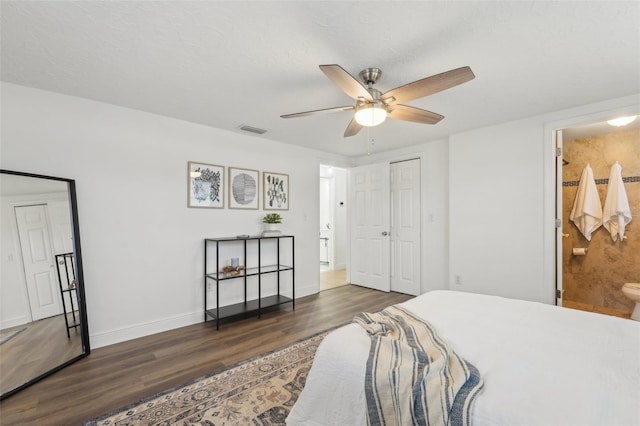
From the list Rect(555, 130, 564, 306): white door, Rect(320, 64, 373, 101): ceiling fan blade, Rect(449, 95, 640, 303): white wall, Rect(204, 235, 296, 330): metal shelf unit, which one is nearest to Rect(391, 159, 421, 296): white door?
Rect(449, 95, 640, 303): white wall

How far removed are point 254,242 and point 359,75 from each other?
100 inches

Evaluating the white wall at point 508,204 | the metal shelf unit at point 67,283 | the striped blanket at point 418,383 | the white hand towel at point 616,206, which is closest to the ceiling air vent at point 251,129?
the metal shelf unit at point 67,283

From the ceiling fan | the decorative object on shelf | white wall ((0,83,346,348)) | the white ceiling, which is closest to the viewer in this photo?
the white ceiling

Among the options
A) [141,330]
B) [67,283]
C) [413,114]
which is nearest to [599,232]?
[413,114]

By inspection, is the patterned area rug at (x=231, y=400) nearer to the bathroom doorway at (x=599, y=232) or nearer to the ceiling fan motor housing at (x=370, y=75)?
the ceiling fan motor housing at (x=370, y=75)

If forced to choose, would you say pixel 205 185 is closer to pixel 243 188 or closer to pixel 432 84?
pixel 243 188

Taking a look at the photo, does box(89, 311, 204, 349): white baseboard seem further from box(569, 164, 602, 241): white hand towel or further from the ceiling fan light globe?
box(569, 164, 602, 241): white hand towel

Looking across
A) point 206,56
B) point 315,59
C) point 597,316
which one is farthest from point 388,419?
point 206,56

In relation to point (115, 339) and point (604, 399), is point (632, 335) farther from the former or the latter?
point (115, 339)

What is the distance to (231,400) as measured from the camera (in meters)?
1.88

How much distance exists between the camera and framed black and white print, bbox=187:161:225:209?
10.9 feet

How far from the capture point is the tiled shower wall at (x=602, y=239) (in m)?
3.49

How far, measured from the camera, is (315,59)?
1.97 meters

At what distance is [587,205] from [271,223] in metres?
4.17
